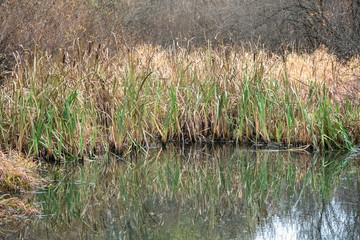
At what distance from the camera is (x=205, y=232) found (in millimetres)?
2861

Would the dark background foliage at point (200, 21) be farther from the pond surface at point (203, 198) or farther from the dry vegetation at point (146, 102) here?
the pond surface at point (203, 198)

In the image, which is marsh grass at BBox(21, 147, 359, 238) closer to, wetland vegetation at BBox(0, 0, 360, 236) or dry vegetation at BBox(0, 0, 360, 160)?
wetland vegetation at BBox(0, 0, 360, 236)

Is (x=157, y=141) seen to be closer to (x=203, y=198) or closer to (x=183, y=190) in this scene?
(x=183, y=190)

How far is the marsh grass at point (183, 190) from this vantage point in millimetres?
3023

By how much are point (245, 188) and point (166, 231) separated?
3.74 feet

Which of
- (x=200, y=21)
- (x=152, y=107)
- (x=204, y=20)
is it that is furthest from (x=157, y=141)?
(x=200, y=21)

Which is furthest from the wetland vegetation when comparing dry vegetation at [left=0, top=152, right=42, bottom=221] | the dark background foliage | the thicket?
the thicket

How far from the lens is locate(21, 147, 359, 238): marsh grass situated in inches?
119

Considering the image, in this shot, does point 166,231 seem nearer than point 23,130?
Yes

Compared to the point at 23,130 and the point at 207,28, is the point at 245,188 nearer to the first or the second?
the point at 23,130

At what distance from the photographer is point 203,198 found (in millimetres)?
3576

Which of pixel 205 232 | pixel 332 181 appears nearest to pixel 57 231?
pixel 205 232

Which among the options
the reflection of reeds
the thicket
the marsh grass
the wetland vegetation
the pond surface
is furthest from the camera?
the thicket

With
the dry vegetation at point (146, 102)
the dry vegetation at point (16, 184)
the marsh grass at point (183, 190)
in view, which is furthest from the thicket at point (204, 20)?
the dry vegetation at point (16, 184)
